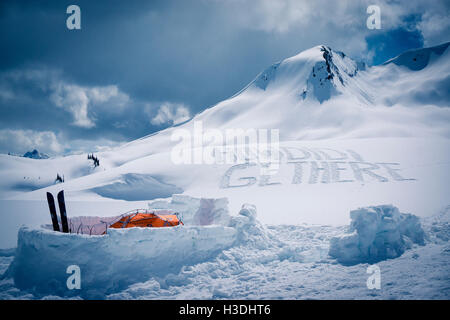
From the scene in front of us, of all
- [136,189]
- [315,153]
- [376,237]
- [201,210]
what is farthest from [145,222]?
[315,153]

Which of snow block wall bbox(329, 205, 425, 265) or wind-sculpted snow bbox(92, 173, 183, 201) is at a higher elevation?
wind-sculpted snow bbox(92, 173, 183, 201)

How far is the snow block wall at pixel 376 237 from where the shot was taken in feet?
26.2

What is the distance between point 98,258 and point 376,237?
8.21 m

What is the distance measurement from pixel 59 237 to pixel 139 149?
272ft

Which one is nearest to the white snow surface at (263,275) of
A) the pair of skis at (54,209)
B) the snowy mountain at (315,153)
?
the pair of skis at (54,209)

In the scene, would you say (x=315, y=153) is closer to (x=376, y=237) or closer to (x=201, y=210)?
(x=201, y=210)

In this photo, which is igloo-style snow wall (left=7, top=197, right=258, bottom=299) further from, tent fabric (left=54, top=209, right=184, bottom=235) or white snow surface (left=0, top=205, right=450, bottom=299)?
tent fabric (left=54, top=209, right=184, bottom=235)

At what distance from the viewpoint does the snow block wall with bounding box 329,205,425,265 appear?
8000mm

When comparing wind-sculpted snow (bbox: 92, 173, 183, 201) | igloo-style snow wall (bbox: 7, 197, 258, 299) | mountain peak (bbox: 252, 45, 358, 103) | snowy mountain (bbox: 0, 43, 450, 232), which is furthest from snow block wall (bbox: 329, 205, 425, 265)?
mountain peak (bbox: 252, 45, 358, 103)

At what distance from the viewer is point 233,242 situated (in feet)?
29.8

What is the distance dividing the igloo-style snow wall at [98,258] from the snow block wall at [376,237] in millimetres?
4393

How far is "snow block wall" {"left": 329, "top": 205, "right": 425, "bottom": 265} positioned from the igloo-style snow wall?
4.39 meters

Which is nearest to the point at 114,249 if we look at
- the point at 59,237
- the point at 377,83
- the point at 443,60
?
the point at 59,237
